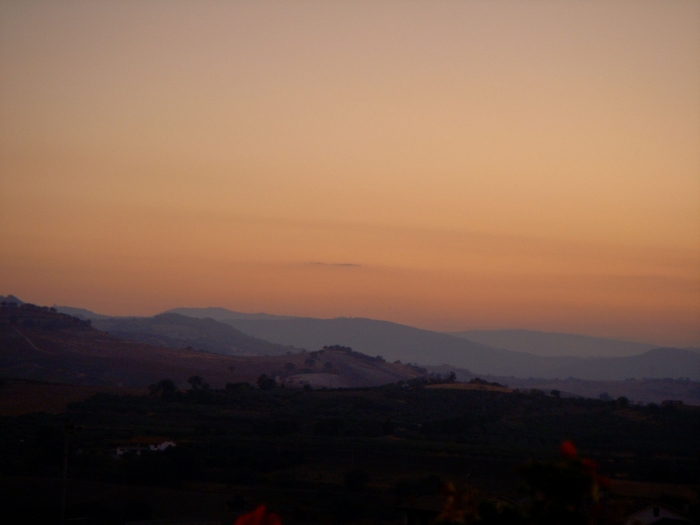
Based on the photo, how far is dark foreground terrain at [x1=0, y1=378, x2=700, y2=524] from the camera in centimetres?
3077

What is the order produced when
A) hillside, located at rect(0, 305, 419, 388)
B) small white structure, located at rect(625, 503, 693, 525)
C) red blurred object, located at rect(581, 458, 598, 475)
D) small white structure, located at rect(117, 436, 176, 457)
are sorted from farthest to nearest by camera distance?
hillside, located at rect(0, 305, 419, 388) → small white structure, located at rect(117, 436, 176, 457) → small white structure, located at rect(625, 503, 693, 525) → red blurred object, located at rect(581, 458, 598, 475)

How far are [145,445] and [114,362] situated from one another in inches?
2641

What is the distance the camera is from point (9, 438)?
4400cm

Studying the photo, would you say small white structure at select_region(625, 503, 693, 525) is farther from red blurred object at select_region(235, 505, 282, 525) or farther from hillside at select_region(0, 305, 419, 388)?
hillside at select_region(0, 305, 419, 388)

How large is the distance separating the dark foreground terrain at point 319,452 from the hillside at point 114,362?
2765 cm

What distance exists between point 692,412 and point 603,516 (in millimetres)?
61265

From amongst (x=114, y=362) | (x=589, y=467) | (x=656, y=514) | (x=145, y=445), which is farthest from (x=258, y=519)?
(x=114, y=362)

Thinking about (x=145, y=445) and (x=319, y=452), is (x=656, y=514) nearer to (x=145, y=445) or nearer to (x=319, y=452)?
(x=319, y=452)

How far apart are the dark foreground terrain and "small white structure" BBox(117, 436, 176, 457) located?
0.47m

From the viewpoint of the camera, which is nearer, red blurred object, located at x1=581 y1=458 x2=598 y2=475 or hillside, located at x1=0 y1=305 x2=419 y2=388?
red blurred object, located at x1=581 y1=458 x2=598 y2=475

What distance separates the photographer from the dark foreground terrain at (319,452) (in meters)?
30.8

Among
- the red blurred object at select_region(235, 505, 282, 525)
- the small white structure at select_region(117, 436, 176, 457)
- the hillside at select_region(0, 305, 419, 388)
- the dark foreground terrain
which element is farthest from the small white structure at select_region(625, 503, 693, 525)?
the hillside at select_region(0, 305, 419, 388)

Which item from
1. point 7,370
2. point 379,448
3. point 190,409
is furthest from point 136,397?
point 7,370

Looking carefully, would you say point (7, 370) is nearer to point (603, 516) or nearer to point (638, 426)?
point (638, 426)
